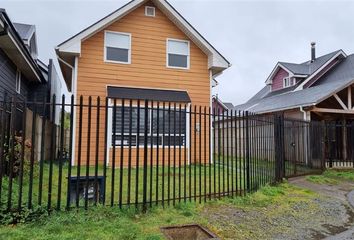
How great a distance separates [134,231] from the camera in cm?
476

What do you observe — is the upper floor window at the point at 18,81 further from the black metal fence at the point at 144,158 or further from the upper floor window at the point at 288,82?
the upper floor window at the point at 288,82

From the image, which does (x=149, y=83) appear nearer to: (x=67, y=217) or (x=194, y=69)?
(x=194, y=69)

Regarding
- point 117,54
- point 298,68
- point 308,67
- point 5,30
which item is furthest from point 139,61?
point 308,67

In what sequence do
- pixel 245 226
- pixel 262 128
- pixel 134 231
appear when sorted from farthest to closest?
pixel 262 128 < pixel 245 226 < pixel 134 231

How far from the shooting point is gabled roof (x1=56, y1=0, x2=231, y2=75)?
486 inches

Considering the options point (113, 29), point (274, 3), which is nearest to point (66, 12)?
point (113, 29)

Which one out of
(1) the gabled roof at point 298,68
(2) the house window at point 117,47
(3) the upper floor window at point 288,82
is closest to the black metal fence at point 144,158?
(2) the house window at point 117,47

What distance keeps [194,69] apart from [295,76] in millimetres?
12380

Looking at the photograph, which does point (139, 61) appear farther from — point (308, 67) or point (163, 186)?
point (308, 67)

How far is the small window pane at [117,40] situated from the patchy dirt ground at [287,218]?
9.17 metres

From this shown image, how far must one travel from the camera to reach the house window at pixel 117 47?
13.4 meters

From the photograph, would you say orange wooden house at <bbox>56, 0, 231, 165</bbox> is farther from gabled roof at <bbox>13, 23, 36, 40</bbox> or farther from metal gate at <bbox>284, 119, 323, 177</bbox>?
metal gate at <bbox>284, 119, 323, 177</bbox>

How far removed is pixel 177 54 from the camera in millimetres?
14461

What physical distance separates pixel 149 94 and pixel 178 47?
289cm
